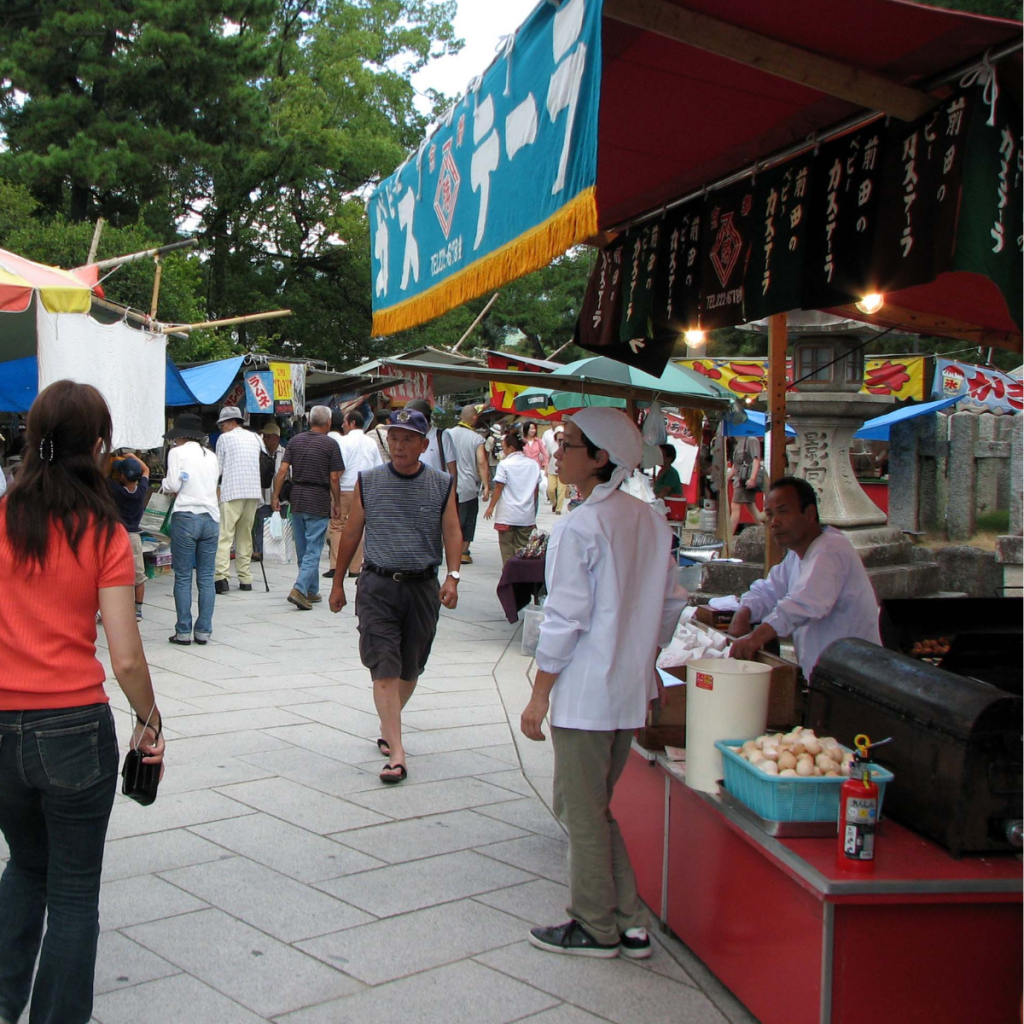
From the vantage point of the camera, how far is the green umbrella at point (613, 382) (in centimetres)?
760

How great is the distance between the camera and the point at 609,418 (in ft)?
11.6

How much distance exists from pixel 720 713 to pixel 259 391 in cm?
1404

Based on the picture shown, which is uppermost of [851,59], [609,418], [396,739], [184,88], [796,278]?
[184,88]

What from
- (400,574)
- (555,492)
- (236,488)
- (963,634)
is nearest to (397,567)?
(400,574)

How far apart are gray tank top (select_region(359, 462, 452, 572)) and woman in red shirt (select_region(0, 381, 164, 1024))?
2.52 m

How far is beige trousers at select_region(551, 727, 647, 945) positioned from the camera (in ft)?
11.3

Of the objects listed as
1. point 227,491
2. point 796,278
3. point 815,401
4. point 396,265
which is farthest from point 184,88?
point 796,278

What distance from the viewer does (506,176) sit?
3426 mm

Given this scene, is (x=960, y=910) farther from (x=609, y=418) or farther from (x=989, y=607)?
(x=989, y=607)

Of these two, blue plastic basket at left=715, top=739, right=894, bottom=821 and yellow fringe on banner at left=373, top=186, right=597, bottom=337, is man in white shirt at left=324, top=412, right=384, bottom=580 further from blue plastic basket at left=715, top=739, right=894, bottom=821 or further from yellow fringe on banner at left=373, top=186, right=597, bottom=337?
blue plastic basket at left=715, top=739, right=894, bottom=821

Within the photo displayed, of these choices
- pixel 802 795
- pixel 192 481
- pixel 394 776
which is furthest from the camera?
pixel 192 481

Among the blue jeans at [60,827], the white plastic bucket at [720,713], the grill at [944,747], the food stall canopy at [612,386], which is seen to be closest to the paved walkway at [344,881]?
the blue jeans at [60,827]

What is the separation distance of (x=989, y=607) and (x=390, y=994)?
3341 mm

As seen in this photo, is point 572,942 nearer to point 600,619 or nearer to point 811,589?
point 600,619
